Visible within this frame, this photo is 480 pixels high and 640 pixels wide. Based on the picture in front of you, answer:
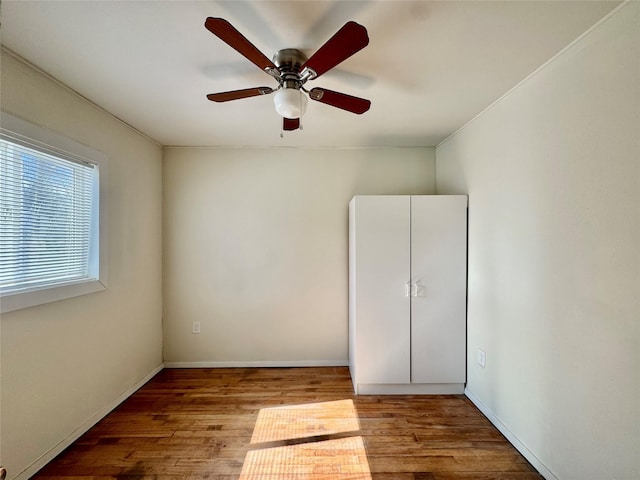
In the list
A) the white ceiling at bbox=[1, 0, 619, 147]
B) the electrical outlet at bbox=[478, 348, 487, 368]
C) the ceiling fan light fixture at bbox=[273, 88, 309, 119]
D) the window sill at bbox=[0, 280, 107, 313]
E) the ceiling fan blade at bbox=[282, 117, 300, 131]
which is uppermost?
the white ceiling at bbox=[1, 0, 619, 147]

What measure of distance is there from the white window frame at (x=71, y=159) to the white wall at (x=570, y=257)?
2950 millimetres

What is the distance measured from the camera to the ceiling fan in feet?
3.84

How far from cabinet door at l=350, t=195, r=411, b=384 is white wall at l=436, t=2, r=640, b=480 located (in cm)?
65

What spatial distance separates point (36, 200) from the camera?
1784mm

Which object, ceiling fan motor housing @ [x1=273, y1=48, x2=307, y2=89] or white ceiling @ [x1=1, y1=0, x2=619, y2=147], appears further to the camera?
ceiling fan motor housing @ [x1=273, y1=48, x2=307, y2=89]

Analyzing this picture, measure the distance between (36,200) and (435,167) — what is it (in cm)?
339

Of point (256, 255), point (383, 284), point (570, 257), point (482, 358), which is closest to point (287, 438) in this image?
point (383, 284)

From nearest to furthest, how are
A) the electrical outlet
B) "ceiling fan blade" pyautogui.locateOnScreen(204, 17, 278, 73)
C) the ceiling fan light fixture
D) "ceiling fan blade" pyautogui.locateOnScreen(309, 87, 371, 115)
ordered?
"ceiling fan blade" pyautogui.locateOnScreen(204, 17, 278, 73), the ceiling fan light fixture, "ceiling fan blade" pyautogui.locateOnScreen(309, 87, 371, 115), the electrical outlet

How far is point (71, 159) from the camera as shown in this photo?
79.4 inches

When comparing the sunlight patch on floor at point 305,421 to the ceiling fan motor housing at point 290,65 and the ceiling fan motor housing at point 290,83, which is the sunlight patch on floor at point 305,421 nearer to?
the ceiling fan motor housing at point 290,83

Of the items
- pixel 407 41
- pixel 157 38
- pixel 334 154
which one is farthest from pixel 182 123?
pixel 407 41

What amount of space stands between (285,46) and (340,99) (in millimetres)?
397

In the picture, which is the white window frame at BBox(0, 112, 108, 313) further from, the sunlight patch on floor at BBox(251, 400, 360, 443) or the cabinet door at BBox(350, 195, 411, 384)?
the cabinet door at BBox(350, 195, 411, 384)

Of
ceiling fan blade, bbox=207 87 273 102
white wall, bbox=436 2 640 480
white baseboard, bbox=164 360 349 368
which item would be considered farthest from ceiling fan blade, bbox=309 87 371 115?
white baseboard, bbox=164 360 349 368
